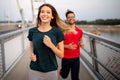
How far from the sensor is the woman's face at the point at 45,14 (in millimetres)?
2627

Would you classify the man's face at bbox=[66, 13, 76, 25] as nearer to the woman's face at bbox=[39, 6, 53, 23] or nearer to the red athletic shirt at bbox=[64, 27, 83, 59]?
the red athletic shirt at bbox=[64, 27, 83, 59]

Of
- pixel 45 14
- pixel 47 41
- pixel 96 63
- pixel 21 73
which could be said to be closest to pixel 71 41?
pixel 45 14

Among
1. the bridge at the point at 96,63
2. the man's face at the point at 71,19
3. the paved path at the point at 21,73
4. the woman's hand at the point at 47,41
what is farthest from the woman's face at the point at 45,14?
the paved path at the point at 21,73

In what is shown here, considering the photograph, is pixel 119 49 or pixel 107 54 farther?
pixel 107 54

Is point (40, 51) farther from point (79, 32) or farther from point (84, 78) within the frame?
point (84, 78)

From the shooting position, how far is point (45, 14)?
263cm

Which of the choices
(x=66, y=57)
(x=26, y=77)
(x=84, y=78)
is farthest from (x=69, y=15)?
(x=26, y=77)

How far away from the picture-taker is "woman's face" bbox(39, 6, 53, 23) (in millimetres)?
2627

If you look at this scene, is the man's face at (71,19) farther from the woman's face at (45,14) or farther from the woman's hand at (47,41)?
the woman's hand at (47,41)

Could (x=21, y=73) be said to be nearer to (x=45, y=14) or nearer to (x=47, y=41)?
(x=45, y=14)

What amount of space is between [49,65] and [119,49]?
1.07 m

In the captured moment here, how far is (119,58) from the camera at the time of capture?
337 centimetres

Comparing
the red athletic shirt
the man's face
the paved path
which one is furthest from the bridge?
the man's face

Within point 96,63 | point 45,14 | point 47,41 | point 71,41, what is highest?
point 45,14
